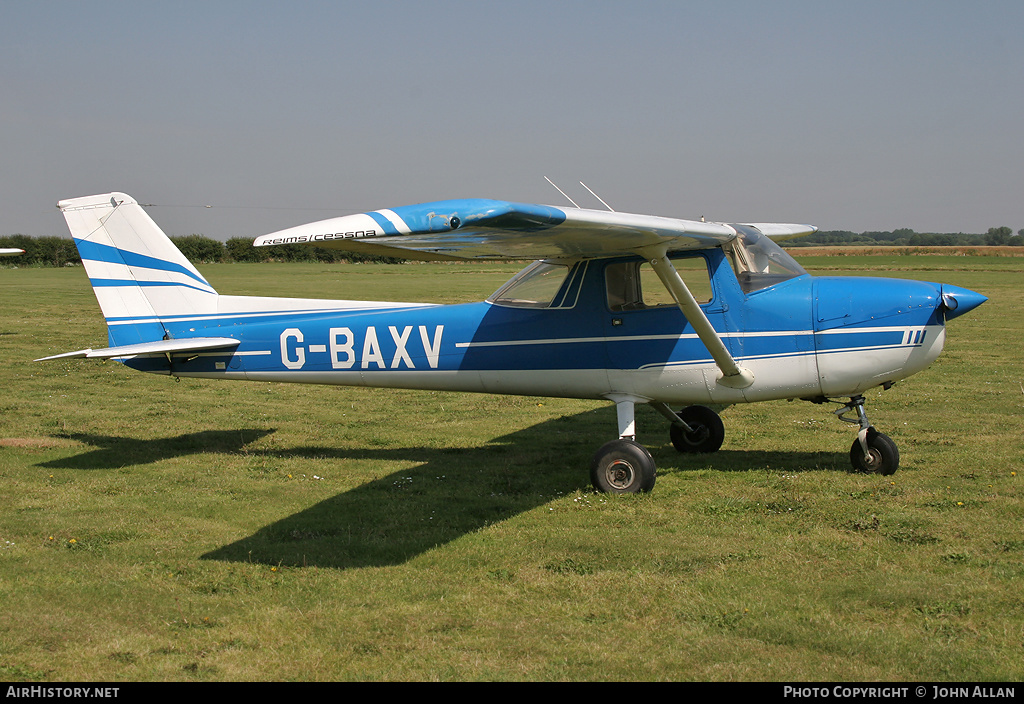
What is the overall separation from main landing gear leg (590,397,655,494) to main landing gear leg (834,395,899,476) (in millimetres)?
2132

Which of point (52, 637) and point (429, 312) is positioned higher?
point (429, 312)

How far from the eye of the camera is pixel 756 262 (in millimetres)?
8133

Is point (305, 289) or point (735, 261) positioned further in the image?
point (305, 289)

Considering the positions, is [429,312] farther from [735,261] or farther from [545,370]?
[735,261]

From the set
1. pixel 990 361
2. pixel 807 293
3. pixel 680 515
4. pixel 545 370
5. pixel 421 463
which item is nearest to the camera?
pixel 680 515

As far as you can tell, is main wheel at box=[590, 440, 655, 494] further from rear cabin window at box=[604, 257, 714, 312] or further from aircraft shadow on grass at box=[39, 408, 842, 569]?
rear cabin window at box=[604, 257, 714, 312]

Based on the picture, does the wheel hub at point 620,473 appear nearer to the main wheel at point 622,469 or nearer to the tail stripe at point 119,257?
the main wheel at point 622,469

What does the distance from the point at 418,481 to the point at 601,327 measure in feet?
7.68

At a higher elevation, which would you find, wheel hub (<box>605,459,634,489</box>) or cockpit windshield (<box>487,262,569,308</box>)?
cockpit windshield (<box>487,262,569,308</box>)

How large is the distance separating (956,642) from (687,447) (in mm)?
5061

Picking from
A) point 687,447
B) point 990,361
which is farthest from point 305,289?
point 687,447

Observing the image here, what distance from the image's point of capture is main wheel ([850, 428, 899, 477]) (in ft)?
26.7

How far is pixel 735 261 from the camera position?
26.5ft

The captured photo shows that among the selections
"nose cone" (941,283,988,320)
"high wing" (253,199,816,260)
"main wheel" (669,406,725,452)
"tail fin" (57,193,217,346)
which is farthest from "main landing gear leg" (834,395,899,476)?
"tail fin" (57,193,217,346)
